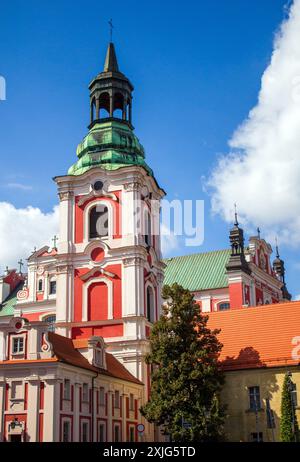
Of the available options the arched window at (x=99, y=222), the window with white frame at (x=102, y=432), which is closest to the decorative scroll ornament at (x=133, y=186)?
the arched window at (x=99, y=222)

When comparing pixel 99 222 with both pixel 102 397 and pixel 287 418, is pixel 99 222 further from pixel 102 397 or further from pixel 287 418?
pixel 287 418

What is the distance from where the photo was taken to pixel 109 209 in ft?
161

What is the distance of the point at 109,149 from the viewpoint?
51.1 m

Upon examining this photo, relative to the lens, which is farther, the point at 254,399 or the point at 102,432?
the point at 254,399

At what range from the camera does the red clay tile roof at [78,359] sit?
36219 mm

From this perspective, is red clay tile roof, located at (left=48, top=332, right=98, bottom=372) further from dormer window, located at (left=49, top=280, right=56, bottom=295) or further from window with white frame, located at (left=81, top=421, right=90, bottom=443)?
dormer window, located at (left=49, top=280, right=56, bottom=295)

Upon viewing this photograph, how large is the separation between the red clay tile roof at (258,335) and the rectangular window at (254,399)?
50.5 inches

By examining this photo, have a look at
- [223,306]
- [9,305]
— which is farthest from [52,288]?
[223,306]

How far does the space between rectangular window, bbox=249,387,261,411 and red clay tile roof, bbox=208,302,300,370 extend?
1.28 metres

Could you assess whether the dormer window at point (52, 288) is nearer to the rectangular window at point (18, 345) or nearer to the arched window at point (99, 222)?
the arched window at point (99, 222)

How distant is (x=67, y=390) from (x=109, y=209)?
1653cm

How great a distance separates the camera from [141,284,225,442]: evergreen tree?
1385 inches

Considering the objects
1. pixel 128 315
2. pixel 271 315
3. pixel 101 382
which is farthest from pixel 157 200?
pixel 101 382

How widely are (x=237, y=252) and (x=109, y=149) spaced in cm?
1716
